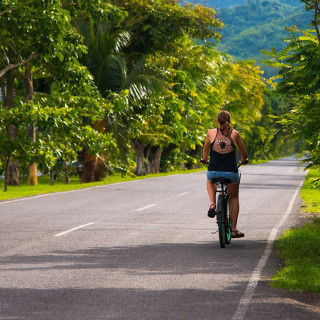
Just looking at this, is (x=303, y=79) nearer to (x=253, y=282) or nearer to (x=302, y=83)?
(x=302, y=83)

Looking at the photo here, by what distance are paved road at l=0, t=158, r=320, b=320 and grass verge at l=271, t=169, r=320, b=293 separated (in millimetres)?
196

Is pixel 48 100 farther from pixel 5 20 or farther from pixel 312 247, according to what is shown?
pixel 312 247

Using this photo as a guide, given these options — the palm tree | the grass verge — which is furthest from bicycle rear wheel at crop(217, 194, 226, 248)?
the palm tree

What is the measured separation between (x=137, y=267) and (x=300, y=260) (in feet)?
7.15

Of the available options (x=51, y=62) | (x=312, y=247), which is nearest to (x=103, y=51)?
(x=51, y=62)

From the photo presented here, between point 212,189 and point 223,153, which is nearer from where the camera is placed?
point 223,153

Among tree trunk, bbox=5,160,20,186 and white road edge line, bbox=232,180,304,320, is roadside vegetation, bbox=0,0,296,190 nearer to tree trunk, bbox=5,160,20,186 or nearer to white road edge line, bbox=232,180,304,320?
tree trunk, bbox=5,160,20,186

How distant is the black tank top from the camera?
34.5ft

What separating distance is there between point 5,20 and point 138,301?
51.6ft

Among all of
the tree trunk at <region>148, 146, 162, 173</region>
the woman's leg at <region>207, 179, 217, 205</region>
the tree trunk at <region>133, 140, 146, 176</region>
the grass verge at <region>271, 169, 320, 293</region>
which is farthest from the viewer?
the tree trunk at <region>148, 146, 162, 173</region>

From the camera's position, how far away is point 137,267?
8.67 m

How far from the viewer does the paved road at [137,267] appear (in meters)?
6.41

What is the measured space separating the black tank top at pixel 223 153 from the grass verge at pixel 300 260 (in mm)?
1437

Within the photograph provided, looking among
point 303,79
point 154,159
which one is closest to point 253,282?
point 303,79
